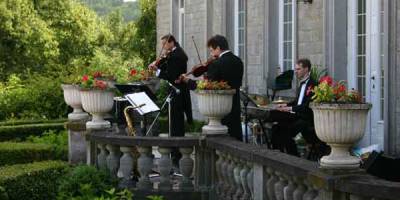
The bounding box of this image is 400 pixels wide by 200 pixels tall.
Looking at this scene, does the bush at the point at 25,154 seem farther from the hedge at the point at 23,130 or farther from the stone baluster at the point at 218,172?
the hedge at the point at 23,130

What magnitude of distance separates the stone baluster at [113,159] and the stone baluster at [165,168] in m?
0.86

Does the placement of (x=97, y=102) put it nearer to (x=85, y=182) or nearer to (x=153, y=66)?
(x=85, y=182)

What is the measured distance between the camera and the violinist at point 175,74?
12.8 m

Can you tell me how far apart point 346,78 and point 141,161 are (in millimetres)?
4289

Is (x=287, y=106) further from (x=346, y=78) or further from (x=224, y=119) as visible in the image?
(x=346, y=78)

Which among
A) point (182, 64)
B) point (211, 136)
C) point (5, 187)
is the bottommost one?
point (5, 187)

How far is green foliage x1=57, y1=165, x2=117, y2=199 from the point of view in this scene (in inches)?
414

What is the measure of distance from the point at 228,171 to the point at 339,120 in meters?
2.92

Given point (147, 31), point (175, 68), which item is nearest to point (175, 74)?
point (175, 68)

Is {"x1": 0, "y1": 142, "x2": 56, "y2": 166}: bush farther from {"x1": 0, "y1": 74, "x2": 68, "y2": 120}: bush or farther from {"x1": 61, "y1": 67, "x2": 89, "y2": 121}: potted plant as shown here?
{"x1": 0, "y1": 74, "x2": 68, "y2": 120}: bush

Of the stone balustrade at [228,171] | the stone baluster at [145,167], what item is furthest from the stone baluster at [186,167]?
the stone baluster at [145,167]

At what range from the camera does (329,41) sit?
13.6 metres

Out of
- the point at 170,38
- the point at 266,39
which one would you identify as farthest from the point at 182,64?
the point at 266,39

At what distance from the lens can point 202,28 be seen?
2069cm
